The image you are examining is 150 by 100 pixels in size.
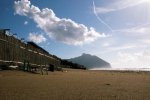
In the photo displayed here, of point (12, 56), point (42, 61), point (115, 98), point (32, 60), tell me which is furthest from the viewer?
point (42, 61)

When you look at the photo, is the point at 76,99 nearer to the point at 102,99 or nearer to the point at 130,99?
the point at 102,99

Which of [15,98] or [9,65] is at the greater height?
[9,65]

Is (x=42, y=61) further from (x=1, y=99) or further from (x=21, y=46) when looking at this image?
(x=1, y=99)

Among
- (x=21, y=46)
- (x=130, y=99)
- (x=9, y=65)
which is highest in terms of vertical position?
(x=21, y=46)

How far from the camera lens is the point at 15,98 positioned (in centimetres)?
992

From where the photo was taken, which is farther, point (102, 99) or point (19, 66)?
point (19, 66)

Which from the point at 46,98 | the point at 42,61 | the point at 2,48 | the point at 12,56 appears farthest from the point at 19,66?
the point at 46,98

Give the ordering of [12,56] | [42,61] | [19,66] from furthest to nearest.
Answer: [42,61], [19,66], [12,56]

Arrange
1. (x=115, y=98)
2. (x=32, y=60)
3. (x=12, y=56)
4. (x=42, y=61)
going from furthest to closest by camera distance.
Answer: (x=42, y=61) < (x=32, y=60) < (x=12, y=56) < (x=115, y=98)

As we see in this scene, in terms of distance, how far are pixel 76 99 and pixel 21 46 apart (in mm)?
24223

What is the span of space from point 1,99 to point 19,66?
72.9 ft

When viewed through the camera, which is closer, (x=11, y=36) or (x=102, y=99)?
(x=102, y=99)

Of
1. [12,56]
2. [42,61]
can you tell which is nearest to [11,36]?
[12,56]

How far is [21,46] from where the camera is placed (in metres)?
33.4
